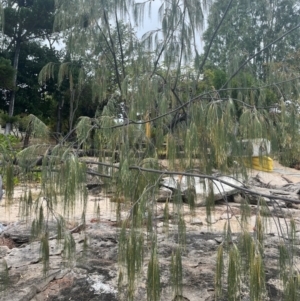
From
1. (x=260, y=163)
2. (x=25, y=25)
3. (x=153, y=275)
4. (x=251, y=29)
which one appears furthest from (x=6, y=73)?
(x=153, y=275)

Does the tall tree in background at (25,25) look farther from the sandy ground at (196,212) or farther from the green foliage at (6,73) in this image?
the sandy ground at (196,212)

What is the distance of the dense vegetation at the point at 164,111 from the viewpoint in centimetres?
118

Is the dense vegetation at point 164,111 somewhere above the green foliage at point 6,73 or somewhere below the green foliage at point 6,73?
below

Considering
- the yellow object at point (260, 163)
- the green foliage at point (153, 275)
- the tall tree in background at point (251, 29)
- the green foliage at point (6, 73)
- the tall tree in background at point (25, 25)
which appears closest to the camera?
the green foliage at point (153, 275)

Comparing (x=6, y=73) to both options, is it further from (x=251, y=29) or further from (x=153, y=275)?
(x=153, y=275)

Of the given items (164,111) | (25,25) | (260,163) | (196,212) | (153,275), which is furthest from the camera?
(25,25)

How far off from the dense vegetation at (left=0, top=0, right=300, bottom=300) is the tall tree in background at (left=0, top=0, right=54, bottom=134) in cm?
579

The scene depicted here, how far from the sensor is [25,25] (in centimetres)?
809

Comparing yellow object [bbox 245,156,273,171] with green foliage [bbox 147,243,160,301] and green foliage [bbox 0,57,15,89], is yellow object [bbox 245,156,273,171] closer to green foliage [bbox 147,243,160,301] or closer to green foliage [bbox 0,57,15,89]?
green foliage [bbox 147,243,160,301]

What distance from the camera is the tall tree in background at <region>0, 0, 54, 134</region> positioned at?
764 cm

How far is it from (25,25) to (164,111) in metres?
7.35

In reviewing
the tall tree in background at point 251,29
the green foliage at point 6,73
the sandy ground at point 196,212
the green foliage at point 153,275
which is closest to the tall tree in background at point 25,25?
the green foliage at point 6,73

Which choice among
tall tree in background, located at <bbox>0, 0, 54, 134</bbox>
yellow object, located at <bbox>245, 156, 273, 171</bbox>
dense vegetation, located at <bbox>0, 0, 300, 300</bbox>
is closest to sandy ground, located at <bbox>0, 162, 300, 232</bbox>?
yellow object, located at <bbox>245, 156, 273, 171</bbox>

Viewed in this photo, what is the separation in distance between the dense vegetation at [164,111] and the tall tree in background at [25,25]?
5.79 m
